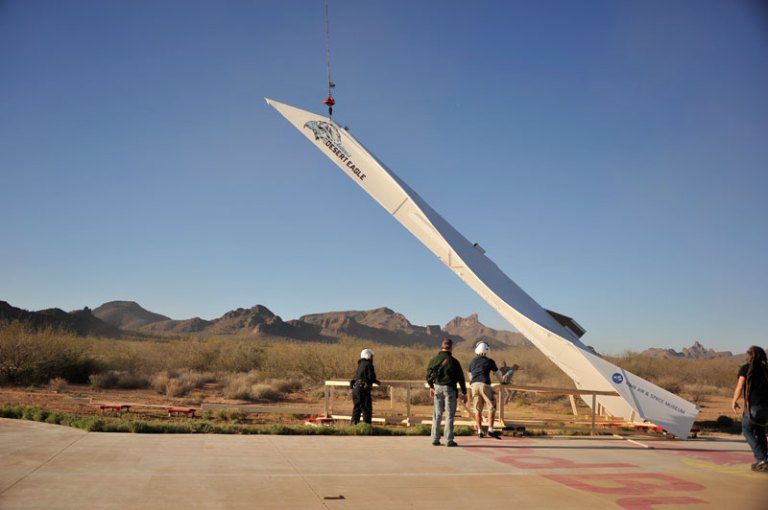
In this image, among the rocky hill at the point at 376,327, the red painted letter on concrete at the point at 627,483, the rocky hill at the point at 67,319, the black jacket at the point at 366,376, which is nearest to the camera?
the red painted letter on concrete at the point at 627,483

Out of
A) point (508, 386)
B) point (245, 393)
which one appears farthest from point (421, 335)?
point (508, 386)

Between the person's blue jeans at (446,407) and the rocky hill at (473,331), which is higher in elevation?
the rocky hill at (473,331)

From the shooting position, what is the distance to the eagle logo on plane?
15914 millimetres

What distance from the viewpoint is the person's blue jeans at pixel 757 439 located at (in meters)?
8.95

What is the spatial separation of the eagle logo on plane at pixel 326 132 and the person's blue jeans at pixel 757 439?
33.2 feet

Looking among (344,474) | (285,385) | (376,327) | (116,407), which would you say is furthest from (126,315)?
(344,474)

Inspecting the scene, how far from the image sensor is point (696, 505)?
21.7 ft

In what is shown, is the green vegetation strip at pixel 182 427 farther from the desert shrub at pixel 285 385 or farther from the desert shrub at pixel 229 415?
the desert shrub at pixel 285 385

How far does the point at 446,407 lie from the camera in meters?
10.5

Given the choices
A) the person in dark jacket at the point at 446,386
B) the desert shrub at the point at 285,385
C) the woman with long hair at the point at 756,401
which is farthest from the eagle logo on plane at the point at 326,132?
the desert shrub at the point at 285,385

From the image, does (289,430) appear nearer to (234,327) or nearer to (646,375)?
(646,375)

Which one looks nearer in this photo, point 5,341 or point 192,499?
point 192,499

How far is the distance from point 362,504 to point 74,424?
6357 mm

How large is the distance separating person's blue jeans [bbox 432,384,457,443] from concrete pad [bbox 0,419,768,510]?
287mm
